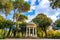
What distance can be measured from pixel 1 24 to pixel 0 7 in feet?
1.47

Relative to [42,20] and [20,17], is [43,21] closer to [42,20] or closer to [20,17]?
[42,20]

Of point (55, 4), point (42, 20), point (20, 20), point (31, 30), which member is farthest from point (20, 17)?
point (55, 4)

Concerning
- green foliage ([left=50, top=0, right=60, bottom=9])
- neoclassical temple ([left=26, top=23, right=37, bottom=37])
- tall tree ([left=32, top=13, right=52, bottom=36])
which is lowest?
neoclassical temple ([left=26, top=23, right=37, bottom=37])

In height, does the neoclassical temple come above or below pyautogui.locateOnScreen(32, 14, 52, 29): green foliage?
below

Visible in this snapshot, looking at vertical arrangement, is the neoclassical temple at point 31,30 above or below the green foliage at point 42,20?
below

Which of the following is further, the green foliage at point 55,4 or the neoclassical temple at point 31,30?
the green foliage at point 55,4

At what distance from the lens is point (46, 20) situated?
4680 mm

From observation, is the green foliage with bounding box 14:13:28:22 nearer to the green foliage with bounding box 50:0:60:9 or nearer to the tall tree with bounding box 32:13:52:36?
the tall tree with bounding box 32:13:52:36

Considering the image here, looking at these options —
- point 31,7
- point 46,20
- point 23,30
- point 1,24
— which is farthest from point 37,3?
point 1,24

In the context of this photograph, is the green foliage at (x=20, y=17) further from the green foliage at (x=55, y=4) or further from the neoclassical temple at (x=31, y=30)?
the green foliage at (x=55, y=4)

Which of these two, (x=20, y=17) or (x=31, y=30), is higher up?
(x=20, y=17)

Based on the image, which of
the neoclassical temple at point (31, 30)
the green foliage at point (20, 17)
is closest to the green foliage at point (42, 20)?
the neoclassical temple at point (31, 30)

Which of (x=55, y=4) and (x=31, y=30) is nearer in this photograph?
(x=31, y=30)

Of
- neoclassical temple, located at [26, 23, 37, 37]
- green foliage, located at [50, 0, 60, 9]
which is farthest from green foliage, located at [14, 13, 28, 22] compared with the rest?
green foliage, located at [50, 0, 60, 9]
